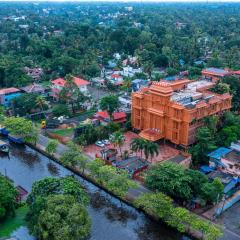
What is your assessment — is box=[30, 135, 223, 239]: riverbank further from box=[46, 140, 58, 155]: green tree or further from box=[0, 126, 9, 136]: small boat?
box=[0, 126, 9, 136]: small boat

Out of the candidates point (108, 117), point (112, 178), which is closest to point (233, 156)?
point (112, 178)

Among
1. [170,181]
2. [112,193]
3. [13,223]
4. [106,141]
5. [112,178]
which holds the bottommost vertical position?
[112,193]

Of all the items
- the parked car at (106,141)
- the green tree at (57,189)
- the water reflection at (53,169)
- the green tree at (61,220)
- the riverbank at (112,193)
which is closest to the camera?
the green tree at (61,220)

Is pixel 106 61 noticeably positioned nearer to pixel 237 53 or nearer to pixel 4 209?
pixel 237 53

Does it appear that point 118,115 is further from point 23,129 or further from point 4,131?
point 4,131

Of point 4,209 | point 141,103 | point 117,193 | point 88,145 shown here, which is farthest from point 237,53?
point 4,209

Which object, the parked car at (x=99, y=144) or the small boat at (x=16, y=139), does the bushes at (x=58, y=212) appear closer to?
the parked car at (x=99, y=144)

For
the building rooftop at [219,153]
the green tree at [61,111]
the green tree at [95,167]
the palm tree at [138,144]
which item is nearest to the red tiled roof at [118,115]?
the green tree at [61,111]
